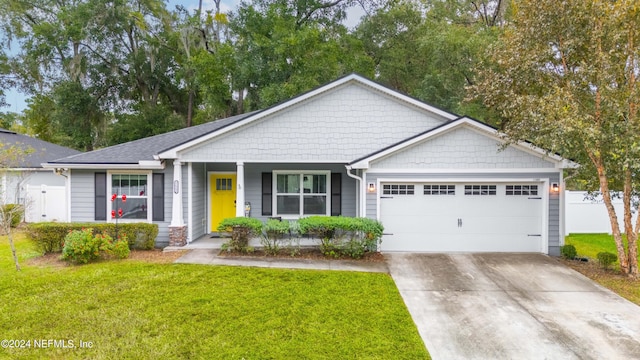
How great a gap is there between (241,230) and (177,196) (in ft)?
7.85

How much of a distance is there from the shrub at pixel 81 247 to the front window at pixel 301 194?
512 cm

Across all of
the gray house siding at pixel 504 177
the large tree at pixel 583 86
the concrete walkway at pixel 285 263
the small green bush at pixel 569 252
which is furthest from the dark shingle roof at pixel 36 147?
the small green bush at pixel 569 252

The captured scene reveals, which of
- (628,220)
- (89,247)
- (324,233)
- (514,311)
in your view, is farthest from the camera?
(324,233)

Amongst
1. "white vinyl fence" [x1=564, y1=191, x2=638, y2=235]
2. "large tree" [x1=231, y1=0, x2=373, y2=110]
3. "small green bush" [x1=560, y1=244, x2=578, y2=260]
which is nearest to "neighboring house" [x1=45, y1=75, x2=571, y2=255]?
"small green bush" [x1=560, y1=244, x2=578, y2=260]

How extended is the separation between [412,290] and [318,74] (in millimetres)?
13547

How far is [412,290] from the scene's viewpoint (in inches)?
260

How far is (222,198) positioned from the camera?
11.8 metres

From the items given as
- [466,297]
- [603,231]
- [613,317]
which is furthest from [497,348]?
[603,231]

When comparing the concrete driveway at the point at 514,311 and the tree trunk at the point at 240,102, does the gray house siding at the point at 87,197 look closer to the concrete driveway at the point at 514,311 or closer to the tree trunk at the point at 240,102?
the concrete driveway at the point at 514,311

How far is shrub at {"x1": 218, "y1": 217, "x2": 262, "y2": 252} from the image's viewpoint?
29.6 ft

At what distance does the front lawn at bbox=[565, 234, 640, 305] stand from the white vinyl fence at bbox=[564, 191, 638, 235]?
4.67 ft

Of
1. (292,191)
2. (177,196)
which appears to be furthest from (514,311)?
Answer: (177,196)

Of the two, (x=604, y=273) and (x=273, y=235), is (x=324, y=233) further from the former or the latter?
(x=604, y=273)

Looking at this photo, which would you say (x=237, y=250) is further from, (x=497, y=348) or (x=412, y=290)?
(x=497, y=348)
